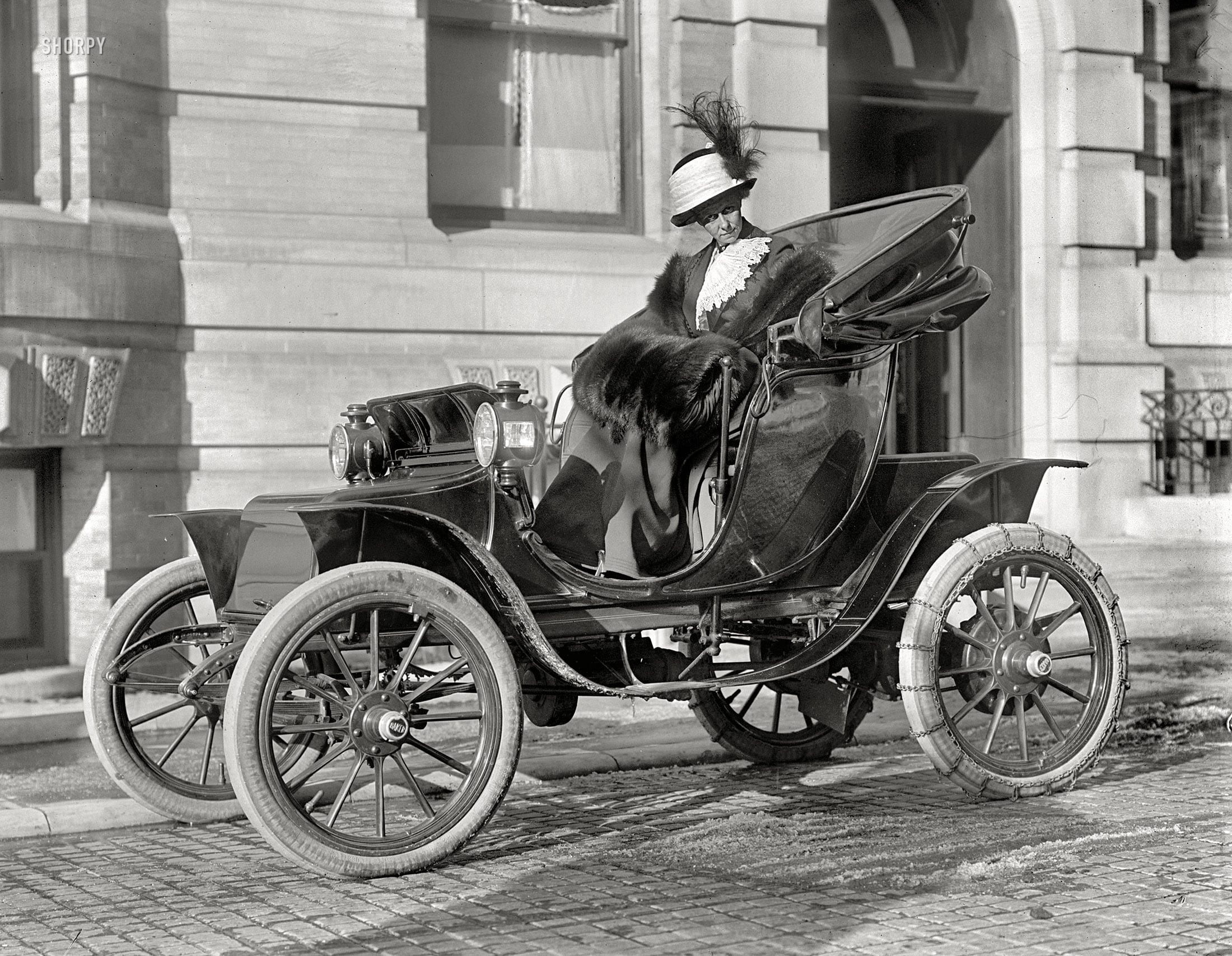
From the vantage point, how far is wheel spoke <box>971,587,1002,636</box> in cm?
639

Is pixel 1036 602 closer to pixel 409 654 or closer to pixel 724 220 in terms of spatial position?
pixel 724 220

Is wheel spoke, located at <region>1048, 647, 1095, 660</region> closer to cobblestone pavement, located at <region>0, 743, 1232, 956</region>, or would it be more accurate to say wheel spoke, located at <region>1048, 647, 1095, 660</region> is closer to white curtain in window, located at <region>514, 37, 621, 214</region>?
cobblestone pavement, located at <region>0, 743, 1232, 956</region>

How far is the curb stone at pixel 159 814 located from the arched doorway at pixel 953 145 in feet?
20.8

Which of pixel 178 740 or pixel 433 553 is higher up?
pixel 433 553

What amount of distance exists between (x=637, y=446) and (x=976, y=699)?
159cm

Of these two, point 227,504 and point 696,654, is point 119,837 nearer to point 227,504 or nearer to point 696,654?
point 696,654

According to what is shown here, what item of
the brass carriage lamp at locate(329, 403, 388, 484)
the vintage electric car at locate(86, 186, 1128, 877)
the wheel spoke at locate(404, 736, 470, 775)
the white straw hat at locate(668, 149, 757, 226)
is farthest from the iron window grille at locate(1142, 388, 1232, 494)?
the wheel spoke at locate(404, 736, 470, 775)

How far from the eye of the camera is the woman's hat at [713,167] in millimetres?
6480

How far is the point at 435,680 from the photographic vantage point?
5406 millimetres

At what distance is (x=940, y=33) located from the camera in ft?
45.1

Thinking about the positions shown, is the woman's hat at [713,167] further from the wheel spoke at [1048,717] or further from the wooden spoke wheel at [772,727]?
the wheel spoke at [1048,717]

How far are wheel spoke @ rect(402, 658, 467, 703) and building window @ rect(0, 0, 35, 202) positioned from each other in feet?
18.5

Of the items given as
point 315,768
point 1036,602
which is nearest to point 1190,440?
point 1036,602

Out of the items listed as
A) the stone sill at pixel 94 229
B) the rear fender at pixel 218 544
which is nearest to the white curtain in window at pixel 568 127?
the stone sill at pixel 94 229
